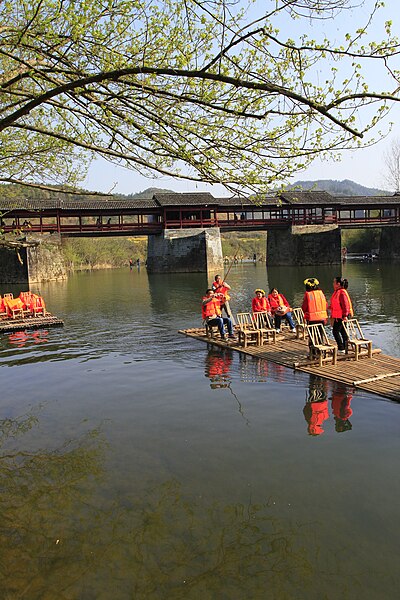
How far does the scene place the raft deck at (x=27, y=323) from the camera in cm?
1873

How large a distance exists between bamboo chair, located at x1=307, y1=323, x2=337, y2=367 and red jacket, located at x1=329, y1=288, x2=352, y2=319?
1.58ft

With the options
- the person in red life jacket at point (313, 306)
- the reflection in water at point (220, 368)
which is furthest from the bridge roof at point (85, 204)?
the person in red life jacket at point (313, 306)

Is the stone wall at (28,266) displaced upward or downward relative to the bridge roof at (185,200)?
downward

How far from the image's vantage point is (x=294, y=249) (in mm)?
54219

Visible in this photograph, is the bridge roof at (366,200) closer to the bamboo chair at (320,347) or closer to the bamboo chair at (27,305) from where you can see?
the bamboo chair at (27,305)

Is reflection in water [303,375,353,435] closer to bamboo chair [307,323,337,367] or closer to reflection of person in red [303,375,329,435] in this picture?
reflection of person in red [303,375,329,435]

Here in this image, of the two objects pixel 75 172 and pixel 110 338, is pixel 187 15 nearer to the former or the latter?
pixel 75 172

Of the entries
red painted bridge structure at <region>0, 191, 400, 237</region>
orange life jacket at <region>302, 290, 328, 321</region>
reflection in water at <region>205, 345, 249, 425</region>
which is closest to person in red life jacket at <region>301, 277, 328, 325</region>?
orange life jacket at <region>302, 290, 328, 321</region>

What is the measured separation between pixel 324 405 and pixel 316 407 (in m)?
0.15

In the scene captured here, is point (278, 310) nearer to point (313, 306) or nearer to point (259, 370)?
point (313, 306)

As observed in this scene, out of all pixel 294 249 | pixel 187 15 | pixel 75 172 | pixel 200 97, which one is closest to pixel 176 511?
pixel 200 97

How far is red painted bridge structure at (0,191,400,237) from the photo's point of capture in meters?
45.5

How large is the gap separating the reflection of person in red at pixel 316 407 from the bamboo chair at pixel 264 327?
3378 millimetres

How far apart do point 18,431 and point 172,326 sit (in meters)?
10.7
